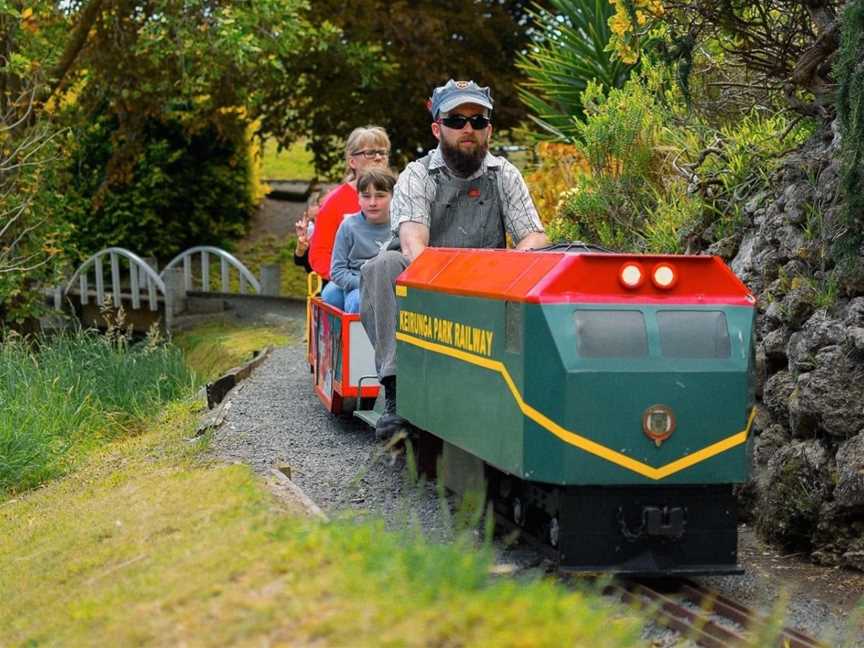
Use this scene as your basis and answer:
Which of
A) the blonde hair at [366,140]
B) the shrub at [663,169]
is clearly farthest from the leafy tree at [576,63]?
the blonde hair at [366,140]

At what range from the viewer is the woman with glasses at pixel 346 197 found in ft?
38.6

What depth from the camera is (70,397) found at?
1284cm

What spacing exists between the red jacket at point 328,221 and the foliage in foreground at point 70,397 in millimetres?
2144

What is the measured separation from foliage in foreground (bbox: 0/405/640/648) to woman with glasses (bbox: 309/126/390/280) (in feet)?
13.5

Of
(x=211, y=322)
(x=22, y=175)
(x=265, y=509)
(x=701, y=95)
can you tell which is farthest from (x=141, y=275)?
(x=265, y=509)

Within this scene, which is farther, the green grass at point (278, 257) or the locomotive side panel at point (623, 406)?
the green grass at point (278, 257)

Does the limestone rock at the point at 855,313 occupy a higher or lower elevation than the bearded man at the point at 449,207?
lower

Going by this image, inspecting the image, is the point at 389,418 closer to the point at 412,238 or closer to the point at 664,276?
the point at 412,238

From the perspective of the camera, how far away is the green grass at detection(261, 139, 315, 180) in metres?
40.6

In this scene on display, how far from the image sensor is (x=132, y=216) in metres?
29.6

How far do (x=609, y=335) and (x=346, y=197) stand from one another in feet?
20.8

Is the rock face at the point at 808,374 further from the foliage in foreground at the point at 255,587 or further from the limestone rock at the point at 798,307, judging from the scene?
the foliage in foreground at the point at 255,587

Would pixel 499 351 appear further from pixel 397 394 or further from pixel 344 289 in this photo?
pixel 344 289

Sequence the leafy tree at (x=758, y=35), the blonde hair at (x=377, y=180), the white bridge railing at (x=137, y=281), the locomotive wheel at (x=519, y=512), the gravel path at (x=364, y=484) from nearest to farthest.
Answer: the gravel path at (x=364, y=484)
the locomotive wheel at (x=519, y=512)
the leafy tree at (x=758, y=35)
the blonde hair at (x=377, y=180)
the white bridge railing at (x=137, y=281)
